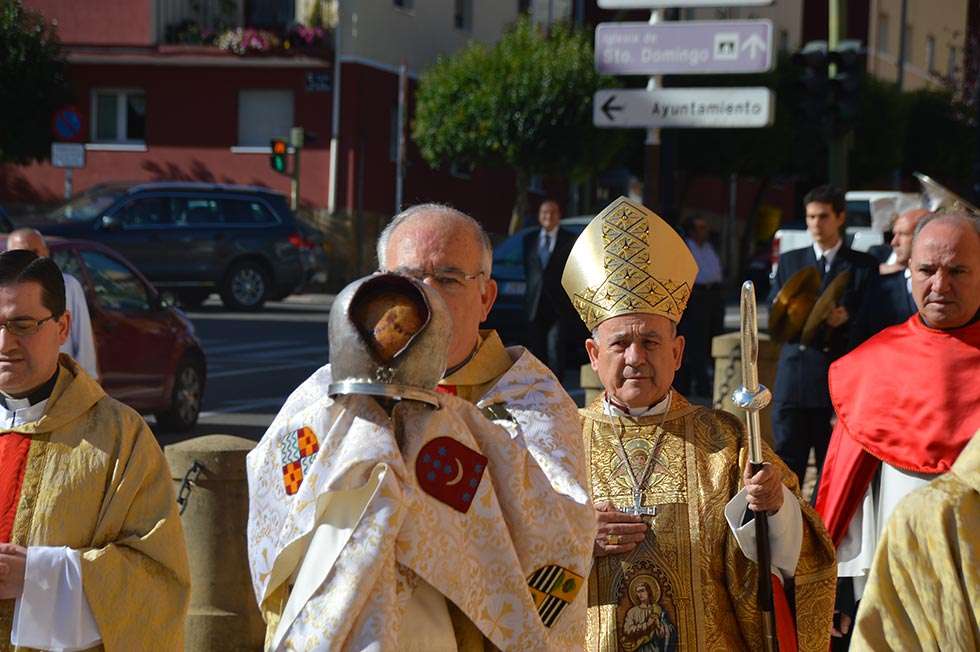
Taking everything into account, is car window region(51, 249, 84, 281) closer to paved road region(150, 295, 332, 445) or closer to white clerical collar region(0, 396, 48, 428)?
paved road region(150, 295, 332, 445)

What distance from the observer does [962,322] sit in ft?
17.3

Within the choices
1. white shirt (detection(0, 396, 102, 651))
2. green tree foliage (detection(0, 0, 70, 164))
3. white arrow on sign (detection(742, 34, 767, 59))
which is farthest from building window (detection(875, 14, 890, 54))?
white shirt (detection(0, 396, 102, 651))

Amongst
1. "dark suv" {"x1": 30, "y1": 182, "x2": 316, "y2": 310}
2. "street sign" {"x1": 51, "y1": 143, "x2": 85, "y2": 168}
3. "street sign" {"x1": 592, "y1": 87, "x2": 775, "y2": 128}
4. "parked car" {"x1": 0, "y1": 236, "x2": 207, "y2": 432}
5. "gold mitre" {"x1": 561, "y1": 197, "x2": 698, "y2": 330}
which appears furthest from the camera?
"street sign" {"x1": 51, "y1": 143, "x2": 85, "y2": 168}

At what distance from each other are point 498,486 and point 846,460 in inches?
100

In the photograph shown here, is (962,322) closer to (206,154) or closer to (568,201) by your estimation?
(206,154)

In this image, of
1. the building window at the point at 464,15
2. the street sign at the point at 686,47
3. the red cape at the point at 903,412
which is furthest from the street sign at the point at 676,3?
the building window at the point at 464,15

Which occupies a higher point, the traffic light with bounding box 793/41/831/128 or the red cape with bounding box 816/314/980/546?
the traffic light with bounding box 793/41/831/128

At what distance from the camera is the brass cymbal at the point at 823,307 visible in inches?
338

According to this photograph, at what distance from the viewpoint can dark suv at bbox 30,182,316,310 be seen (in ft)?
81.3

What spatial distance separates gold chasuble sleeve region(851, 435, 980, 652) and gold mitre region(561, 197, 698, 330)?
1.24 m

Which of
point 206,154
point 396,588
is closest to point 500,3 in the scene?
point 206,154

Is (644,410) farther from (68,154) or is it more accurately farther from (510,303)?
(68,154)

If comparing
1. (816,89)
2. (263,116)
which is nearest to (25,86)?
(263,116)

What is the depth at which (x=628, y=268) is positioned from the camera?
4414 mm
